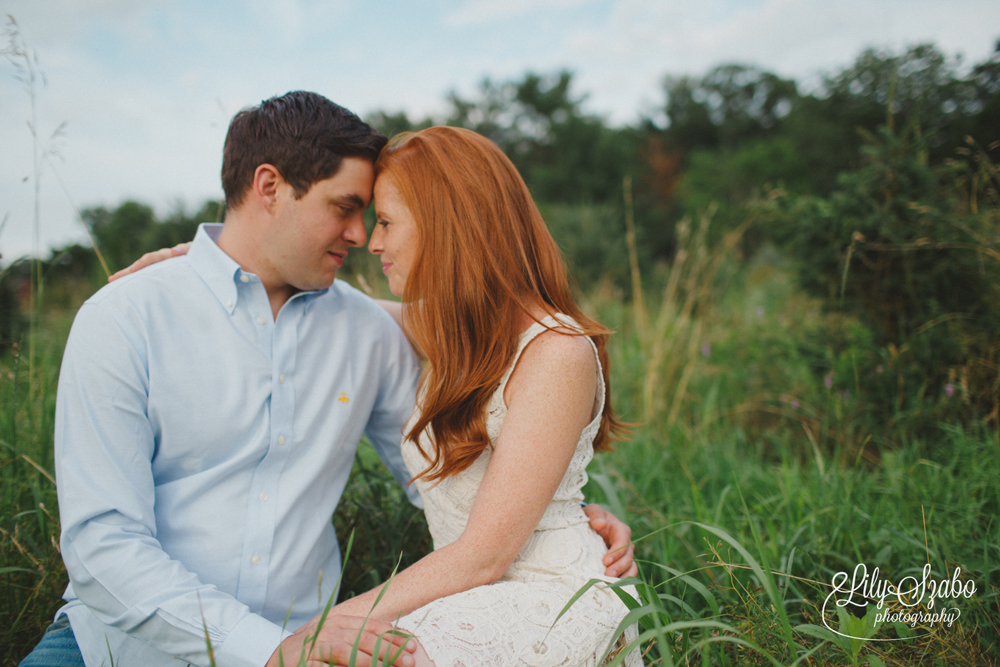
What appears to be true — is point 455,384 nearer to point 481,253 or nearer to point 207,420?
point 481,253

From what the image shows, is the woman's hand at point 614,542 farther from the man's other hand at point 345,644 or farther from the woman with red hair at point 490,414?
the man's other hand at point 345,644

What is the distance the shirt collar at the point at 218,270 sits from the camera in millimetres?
1572

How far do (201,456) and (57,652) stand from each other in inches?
21.7

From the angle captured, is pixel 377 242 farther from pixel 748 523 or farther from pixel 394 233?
pixel 748 523

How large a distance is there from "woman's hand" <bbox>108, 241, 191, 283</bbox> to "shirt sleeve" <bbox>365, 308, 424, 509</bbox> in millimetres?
632

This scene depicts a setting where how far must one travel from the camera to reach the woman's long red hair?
1.52 m

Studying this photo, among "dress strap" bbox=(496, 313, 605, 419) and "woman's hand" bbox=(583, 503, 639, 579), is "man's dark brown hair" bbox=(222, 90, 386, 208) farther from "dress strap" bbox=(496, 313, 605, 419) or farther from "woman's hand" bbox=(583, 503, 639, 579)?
"woman's hand" bbox=(583, 503, 639, 579)

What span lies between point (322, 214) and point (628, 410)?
2.64 metres

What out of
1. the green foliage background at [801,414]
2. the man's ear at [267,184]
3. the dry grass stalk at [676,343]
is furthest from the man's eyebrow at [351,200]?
the dry grass stalk at [676,343]

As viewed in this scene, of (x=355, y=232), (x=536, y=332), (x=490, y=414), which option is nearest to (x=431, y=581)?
(x=490, y=414)

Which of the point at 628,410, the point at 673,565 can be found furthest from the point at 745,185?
the point at 673,565

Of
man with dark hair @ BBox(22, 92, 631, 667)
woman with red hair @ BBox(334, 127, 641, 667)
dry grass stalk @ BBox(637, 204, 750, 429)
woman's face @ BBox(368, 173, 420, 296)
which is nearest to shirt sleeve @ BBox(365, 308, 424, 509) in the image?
man with dark hair @ BBox(22, 92, 631, 667)

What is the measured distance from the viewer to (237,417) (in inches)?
58.4

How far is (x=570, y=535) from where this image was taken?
1485 mm
